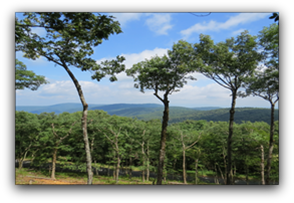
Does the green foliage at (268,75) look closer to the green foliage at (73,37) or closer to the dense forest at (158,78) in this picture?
the dense forest at (158,78)

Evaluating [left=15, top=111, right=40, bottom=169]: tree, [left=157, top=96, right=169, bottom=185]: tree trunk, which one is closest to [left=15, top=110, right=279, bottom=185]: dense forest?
[left=15, top=111, right=40, bottom=169]: tree

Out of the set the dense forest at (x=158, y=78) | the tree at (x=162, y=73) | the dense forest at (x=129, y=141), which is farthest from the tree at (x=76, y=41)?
the dense forest at (x=129, y=141)

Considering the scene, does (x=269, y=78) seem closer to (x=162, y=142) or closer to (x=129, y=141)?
(x=162, y=142)

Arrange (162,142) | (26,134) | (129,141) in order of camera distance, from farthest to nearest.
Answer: (129,141)
(26,134)
(162,142)

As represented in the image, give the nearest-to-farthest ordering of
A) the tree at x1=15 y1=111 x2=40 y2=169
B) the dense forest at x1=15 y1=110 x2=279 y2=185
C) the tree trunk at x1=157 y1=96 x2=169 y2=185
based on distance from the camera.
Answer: the tree trunk at x1=157 y1=96 x2=169 y2=185 < the dense forest at x1=15 y1=110 x2=279 y2=185 < the tree at x1=15 y1=111 x2=40 y2=169

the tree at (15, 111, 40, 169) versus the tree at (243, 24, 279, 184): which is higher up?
the tree at (243, 24, 279, 184)

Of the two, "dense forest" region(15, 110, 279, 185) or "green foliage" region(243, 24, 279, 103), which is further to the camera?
"dense forest" region(15, 110, 279, 185)

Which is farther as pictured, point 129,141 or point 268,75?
point 129,141

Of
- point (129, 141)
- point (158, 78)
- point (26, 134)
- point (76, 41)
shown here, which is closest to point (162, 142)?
point (158, 78)

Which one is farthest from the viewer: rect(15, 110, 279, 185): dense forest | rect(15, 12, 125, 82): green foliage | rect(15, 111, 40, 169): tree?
rect(15, 111, 40, 169): tree

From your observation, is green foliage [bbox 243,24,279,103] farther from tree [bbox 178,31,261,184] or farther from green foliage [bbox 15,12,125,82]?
green foliage [bbox 15,12,125,82]
